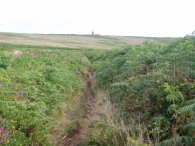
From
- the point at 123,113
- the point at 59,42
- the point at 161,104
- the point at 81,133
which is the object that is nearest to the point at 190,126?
the point at 161,104

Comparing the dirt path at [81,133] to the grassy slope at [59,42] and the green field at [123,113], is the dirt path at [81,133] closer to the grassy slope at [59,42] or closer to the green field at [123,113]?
the green field at [123,113]

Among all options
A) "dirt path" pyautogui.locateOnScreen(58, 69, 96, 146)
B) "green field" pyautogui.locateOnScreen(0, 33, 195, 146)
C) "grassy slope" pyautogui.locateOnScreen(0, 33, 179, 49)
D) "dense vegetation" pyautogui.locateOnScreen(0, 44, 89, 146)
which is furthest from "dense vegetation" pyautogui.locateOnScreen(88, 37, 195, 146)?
"grassy slope" pyautogui.locateOnScreen(0, 33, 179, 49)

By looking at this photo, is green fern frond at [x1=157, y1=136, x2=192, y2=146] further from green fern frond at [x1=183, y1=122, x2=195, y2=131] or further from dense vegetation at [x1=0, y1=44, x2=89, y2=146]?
dense vegetation at [x1=0, y1=44, x2=89, y2=146]

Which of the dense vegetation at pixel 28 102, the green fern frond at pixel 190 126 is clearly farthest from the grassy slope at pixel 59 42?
the green fern frond at pixel 190 126

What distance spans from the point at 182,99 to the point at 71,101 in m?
7.28

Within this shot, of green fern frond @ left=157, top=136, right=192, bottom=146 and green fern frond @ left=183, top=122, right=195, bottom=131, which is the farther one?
green fern frond @ left=157, top=136, right=192, bottom=146

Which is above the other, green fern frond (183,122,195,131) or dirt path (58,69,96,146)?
green fern frond (183,122,195,131)

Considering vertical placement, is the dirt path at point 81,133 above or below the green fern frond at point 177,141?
below

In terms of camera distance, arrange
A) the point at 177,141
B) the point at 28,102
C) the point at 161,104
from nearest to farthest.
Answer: the point at 177,141 < the point at 161,104 < the point at 28,102

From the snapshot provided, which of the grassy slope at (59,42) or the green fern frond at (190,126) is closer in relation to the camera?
the green fern frond at (190,126)

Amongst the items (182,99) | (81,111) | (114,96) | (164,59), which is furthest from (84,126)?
(182,99)

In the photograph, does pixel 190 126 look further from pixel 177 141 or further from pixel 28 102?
pixel 28 102

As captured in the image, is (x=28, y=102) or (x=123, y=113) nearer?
(x=123, y=113)

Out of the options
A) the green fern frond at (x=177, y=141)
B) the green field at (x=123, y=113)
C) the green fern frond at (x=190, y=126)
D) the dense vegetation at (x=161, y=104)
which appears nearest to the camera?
the green fern frond at (x=190, y=126)
